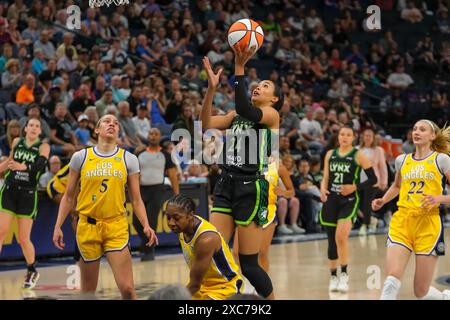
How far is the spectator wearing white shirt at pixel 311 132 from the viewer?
18250 millimetres

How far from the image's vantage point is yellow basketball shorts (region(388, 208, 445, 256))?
7.51 metres

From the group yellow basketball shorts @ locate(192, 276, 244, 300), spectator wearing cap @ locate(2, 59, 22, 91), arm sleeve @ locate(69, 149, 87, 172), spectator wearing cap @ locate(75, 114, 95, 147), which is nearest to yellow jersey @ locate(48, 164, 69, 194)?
spectator wearing cap @ locate(75, 114, 95, 147)

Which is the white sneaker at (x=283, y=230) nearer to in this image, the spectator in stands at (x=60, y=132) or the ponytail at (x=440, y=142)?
the spectator in stands at (x=60, y=132)

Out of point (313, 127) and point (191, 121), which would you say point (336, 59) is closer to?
point (313, 127)

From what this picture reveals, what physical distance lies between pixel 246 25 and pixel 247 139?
39.0 inches

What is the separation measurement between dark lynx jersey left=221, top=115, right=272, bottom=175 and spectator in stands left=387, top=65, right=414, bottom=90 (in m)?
15.6

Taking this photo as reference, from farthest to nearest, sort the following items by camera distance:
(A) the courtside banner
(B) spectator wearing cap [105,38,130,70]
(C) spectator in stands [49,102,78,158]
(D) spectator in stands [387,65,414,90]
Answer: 1. (D) spectator in stands [387,65,414,90]
2. (B) spectator wearing cap [105,38,130,70]
3. (C) spectator in stands [49,102,78,158]
4. (A) the courtside banner

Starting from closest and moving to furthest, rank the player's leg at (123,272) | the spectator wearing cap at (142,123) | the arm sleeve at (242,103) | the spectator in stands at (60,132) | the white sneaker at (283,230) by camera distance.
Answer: the arm sleeve at (242,103), the player's leg at (123,272), the spectator in stands at (60,132), the spectator wearing cap at (142,123), the white sneaker at (283,230)

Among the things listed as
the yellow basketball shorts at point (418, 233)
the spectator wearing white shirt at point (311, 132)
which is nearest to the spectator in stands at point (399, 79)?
the spectator wearing white shirt at point (311, 132)

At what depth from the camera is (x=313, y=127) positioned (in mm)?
18484

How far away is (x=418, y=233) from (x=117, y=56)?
34.2 feet

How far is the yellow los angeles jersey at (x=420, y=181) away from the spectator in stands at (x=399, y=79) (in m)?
14.9

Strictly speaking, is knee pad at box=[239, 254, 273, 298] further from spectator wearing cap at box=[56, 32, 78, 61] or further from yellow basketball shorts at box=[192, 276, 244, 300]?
spectator wearing cap at box=[56, 32, 78, 61]
